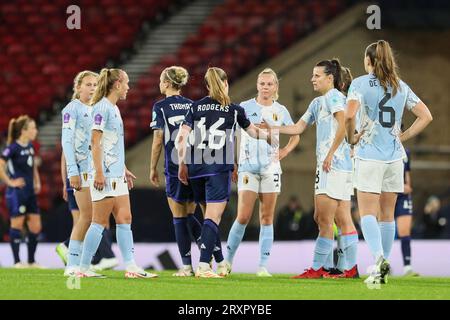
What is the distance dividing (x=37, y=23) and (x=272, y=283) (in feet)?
50.3

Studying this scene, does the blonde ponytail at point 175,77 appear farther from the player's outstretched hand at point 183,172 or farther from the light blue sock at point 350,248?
the light blue sock at point 350,248

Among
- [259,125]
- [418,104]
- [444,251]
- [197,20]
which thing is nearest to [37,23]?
[197,20]

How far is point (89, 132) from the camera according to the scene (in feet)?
35.3

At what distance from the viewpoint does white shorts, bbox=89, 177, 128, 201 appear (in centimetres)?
966

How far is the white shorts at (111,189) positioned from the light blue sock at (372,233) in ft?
7.39

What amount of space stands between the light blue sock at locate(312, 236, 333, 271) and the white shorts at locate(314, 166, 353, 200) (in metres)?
0.47

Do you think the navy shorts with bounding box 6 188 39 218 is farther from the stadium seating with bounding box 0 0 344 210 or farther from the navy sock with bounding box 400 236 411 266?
the stadium seating with bounding box 0 0 344 210

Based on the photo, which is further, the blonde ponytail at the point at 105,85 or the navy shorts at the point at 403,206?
the navy shorts at the point at 403,206

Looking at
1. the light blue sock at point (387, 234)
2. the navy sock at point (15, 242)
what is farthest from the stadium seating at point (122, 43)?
the light blue sock at point (387, 234)

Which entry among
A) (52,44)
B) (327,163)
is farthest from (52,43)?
(327,163)

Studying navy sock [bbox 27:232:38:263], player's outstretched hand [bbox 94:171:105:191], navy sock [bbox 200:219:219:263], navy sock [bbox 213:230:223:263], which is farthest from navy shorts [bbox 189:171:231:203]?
navy sock [bbox 27:232:38:263]

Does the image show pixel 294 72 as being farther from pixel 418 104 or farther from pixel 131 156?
pixel 418 104

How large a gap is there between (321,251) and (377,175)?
5.67 feet

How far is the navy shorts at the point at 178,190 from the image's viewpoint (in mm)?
10625
